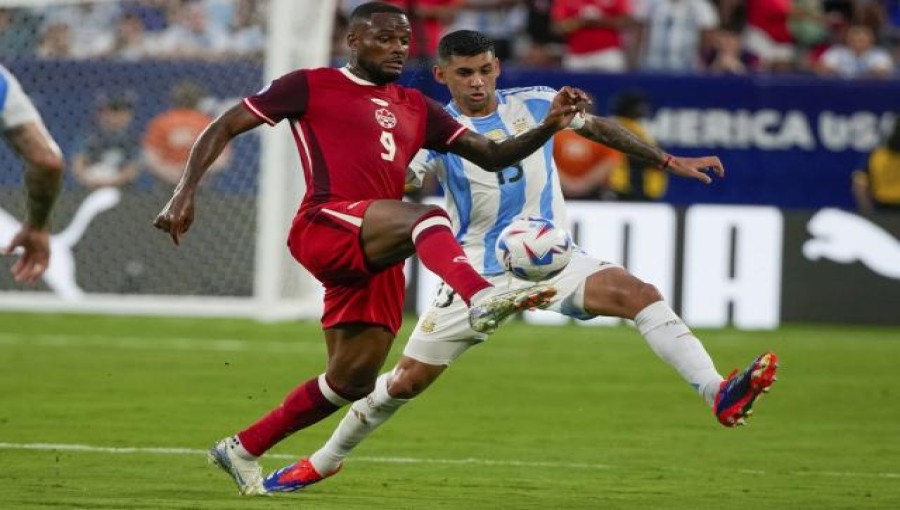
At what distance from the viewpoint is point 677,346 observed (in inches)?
313

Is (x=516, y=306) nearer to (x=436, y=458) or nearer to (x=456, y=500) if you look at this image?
(x=456, y=500)

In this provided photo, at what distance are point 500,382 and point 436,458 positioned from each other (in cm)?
400

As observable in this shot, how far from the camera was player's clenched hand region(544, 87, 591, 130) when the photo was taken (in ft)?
24.7

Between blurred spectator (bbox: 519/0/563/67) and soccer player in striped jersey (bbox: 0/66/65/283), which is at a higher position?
soccer player in striped jersey (bbox: 0/66/65/283)

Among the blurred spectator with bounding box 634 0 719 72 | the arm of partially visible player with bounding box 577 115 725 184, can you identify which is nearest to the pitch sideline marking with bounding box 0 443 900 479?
the arm of partially visible player with bounding box 577 115 725 184

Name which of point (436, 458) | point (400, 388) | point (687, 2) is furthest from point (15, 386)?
point (687, 2)

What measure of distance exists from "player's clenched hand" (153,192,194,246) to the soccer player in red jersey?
58 mm

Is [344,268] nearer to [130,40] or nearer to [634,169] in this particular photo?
[130,40]

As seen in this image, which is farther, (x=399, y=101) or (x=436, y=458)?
(x=436, y=458)

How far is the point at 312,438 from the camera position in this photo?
1043 cm

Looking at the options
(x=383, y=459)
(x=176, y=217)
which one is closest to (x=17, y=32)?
(x=383, y=459)

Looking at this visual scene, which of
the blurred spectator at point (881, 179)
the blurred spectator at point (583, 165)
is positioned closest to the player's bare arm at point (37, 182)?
the blurred spectator at point (583, 165)

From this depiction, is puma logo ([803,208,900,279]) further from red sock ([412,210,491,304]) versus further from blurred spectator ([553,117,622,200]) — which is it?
red sock ([412,210,491,304])

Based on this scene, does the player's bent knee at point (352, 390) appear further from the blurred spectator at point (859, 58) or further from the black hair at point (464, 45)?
the blurred spectator at point (859, 58)
